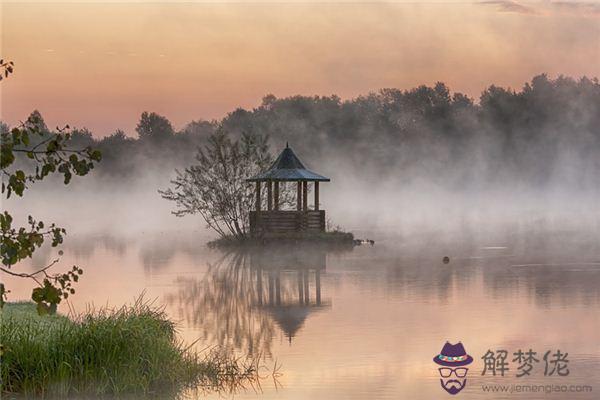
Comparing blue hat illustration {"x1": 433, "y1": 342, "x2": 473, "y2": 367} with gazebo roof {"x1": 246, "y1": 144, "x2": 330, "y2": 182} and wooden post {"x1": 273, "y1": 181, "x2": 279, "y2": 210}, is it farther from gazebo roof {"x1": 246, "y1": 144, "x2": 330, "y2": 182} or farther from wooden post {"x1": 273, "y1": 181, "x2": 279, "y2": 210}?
wooden post {"x1": 273, "y1": 181, "x2": 279, "y2": 210}

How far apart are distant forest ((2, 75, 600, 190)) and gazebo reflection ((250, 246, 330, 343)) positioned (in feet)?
263

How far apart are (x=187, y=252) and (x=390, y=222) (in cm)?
2675

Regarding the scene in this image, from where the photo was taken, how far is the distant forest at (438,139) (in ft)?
387

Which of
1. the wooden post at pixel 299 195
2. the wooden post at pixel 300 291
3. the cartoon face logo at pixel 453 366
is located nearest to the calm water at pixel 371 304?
the wooden post at pixel 300 291

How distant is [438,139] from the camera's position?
403 feet

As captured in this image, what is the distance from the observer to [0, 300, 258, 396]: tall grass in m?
12.8

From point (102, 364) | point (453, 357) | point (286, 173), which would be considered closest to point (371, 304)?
point (453, 357)

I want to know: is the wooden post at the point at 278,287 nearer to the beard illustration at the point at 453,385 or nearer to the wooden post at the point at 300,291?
the wooden post at the point at 300,291

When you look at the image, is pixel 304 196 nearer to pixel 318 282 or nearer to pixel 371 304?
pixel 318 282

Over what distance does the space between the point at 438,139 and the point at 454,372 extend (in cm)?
10887

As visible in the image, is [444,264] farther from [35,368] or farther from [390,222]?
[390,222]

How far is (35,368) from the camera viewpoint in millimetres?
12930

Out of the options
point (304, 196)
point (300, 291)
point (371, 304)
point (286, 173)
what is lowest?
point (371, 304)

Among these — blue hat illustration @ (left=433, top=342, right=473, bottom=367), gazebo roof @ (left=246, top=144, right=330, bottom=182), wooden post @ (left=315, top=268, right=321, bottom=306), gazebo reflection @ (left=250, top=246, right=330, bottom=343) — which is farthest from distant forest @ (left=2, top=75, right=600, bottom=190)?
blue hat illustration @ (left=433, top=342, right=473, bottom=367)
